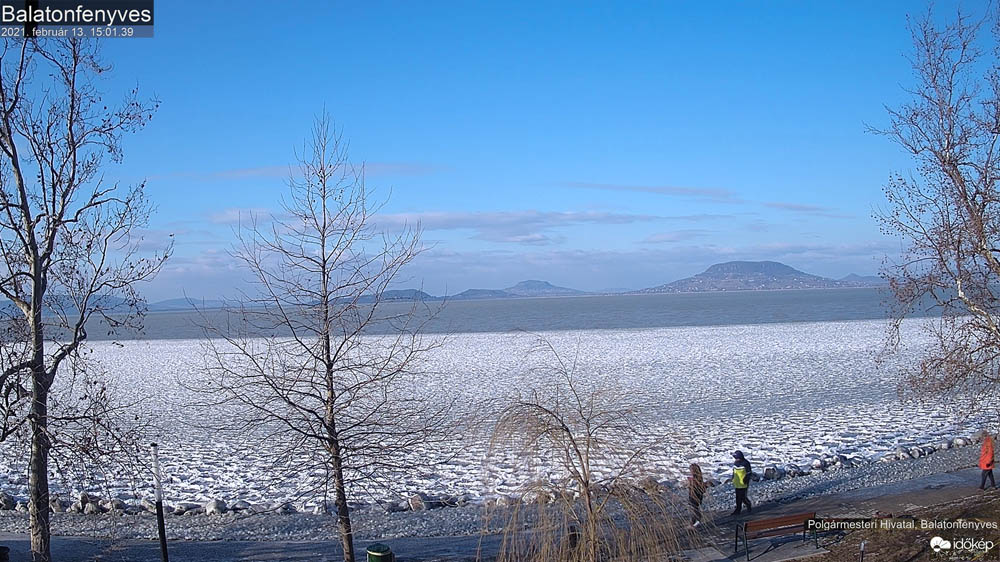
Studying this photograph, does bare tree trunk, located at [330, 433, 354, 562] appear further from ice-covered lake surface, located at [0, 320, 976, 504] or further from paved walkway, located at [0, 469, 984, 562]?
paved walkway, located at [0, 469, 984, 562]

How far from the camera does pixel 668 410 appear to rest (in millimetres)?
26125

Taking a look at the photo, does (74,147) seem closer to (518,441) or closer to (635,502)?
(518,441)

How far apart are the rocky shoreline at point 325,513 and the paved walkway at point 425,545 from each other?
1.49 feet

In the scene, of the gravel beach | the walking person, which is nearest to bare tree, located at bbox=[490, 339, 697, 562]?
the walking person

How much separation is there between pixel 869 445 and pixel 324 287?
1656 centimetres

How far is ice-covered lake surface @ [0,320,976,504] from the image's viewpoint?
58.4 feet

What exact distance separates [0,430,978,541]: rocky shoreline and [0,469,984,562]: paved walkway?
0.46 meters

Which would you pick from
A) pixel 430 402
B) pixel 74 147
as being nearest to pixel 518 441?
pixel 74 147

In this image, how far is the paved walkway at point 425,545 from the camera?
13.1 m

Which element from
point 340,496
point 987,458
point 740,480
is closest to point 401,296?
point 340,496

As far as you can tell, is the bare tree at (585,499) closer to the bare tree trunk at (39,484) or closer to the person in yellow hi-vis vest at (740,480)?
the person in yellow hi-vis vest at (740,480)

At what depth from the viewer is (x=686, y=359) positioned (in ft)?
Answer: 141

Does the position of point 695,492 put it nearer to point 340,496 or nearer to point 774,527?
point 774,527

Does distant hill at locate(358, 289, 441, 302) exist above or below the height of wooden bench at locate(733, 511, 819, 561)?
above
